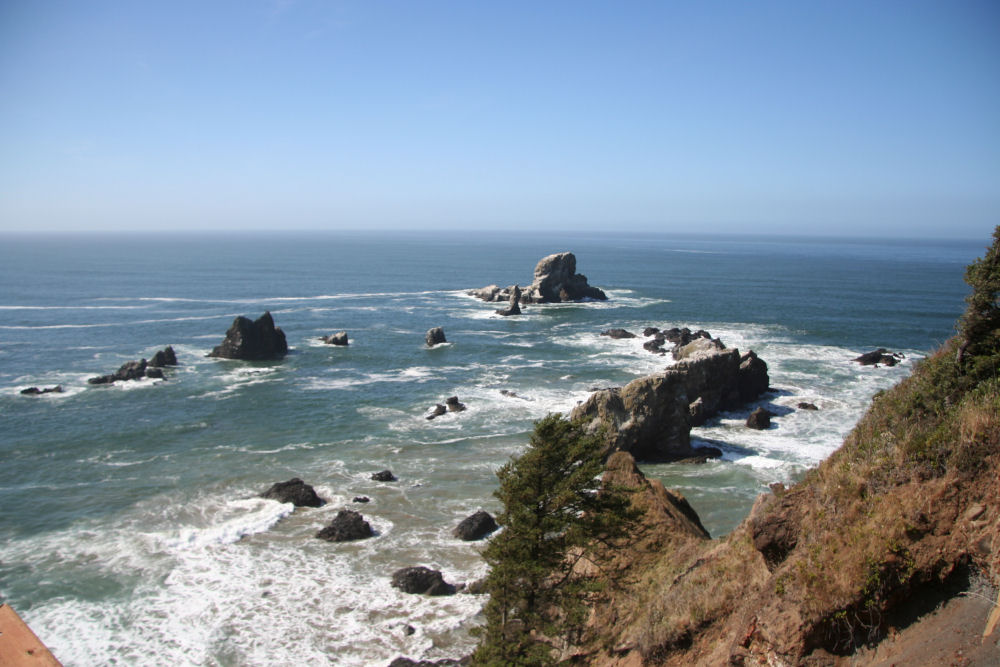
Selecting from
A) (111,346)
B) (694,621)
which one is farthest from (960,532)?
(111,346)

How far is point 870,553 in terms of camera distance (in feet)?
33.2

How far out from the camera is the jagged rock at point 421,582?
2655cm

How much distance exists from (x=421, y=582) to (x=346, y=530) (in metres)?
6.42

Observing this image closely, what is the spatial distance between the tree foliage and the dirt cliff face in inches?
56.1

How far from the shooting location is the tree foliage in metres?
16.5

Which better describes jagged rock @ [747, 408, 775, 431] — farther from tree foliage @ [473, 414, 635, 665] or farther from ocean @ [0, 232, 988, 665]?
tree foliage @ [473, 414, 635, 665]

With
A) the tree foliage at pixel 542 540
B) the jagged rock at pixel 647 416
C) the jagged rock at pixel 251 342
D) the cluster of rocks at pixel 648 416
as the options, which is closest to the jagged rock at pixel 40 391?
the jagged rock at pixel 251 342

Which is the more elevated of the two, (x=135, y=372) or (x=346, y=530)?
(x=135, y=372)

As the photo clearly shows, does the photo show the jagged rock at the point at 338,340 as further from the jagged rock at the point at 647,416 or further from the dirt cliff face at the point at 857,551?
the dirt cliff face at the point at 857,551

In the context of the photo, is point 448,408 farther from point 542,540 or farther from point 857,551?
point 857,551

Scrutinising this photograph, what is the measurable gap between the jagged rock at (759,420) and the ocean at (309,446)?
762mm

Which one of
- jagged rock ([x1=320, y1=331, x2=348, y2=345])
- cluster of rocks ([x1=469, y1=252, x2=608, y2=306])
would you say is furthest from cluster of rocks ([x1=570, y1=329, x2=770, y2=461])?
cluster of rocks ([x1=469, y1=252, x2=608, y2=306])

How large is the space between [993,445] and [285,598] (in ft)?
84.2

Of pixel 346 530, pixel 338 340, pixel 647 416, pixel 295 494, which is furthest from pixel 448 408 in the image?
pixel 338 340
